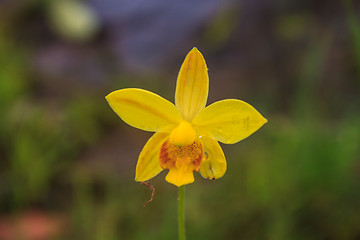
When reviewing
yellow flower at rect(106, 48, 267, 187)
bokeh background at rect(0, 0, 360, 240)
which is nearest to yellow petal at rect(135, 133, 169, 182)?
yellow flower at rect(106, 48, 267, 187)

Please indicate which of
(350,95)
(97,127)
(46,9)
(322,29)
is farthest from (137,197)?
(46,9)

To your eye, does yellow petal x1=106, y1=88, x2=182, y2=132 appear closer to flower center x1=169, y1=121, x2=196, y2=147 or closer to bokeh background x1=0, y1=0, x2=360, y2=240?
flower center x1=169, y1=121, x2=196, y2=147

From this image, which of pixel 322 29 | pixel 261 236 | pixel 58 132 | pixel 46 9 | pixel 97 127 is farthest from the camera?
pixel 46 9

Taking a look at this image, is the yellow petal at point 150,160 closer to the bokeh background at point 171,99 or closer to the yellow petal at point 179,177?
the yellow petal at point 179,177

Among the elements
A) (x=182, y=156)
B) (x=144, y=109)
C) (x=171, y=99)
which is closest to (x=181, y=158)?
→ (x=182, y=156)

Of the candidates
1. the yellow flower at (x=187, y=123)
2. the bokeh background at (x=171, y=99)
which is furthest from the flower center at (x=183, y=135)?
the bokeh background at (x=171, y=99)

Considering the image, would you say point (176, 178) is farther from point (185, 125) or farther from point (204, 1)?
point (204, 1)

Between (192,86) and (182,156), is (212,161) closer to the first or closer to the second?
(182,156)
